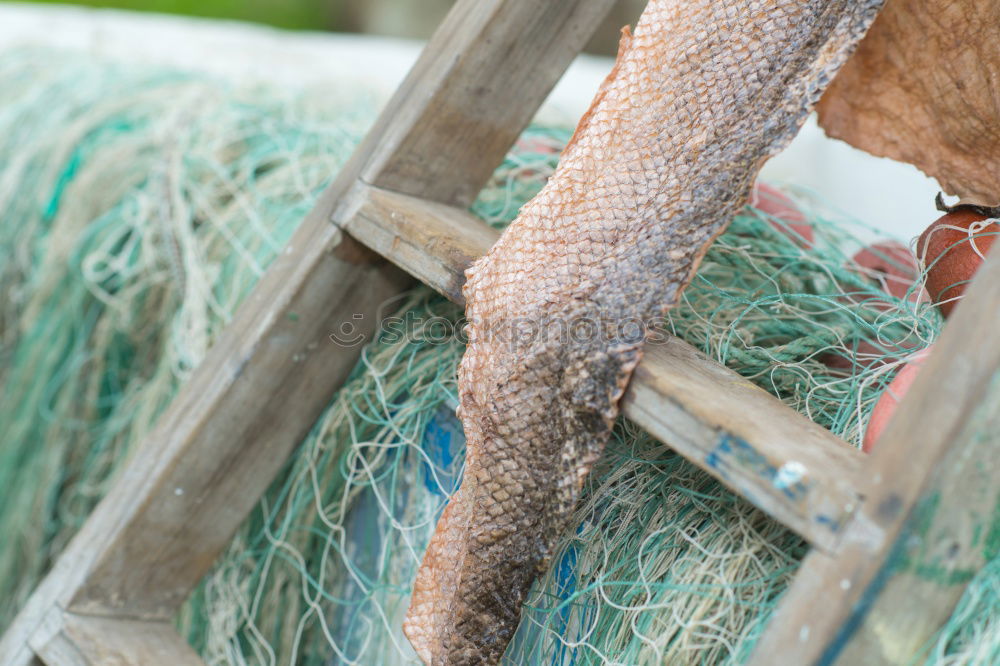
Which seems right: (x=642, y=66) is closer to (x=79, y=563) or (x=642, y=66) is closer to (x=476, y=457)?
(x=476, y=457)

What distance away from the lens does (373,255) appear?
99 centimetres

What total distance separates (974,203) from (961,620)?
441 mm

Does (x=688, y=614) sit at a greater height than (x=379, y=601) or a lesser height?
greater

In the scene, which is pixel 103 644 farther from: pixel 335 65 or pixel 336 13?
pixel 336 13

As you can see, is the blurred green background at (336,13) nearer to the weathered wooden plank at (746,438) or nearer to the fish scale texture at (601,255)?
the fish scale texture at (601,255)

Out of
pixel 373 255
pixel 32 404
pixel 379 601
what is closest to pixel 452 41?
pixel 373 255

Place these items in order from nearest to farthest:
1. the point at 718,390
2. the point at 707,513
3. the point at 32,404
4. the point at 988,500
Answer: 1. the point at 988,500
2. the point at 718,390
3. the point at 707,513
4. the point at 32,404

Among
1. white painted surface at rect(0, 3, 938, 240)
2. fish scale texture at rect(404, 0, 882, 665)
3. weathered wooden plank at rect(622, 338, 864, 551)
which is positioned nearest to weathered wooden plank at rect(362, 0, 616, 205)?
fish scale texture at rect(404, 0, 882, 665)

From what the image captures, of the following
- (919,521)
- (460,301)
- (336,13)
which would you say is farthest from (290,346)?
(336,13)

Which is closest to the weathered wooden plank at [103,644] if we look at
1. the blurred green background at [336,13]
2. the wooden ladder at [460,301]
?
the wooden ladder at [460,301]

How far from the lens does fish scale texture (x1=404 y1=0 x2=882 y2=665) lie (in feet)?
2.23

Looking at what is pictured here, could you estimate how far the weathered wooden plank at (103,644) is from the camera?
3.18ft

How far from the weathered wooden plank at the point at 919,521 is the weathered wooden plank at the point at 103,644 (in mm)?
711

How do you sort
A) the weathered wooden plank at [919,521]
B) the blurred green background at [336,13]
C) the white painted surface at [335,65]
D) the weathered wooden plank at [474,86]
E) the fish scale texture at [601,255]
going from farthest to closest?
the blurred green background at [336,13] < the white painted surface at [335,65] < the weathered wooden plank at [474,86] < the fish scale texture at [601,255] < the weathered wooden plank at [919,521]
